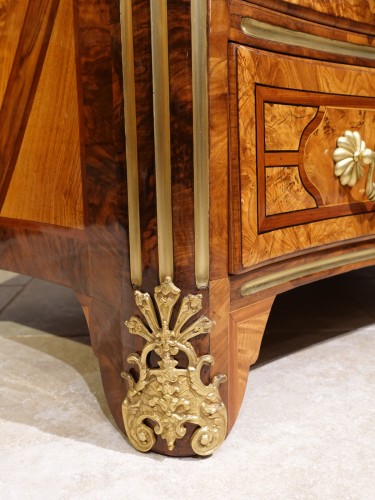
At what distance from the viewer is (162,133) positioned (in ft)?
1.81

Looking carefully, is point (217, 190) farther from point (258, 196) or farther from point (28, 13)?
point (28, 13)

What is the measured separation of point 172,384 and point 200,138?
26 cm

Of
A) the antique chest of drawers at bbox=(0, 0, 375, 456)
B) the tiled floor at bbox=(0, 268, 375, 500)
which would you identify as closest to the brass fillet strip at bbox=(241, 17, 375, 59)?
the antique chest of drawers at bbox=(0, 0, 375, 456)

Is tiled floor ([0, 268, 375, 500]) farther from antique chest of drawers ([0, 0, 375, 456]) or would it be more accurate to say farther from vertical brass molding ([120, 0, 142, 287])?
vertical brass molding ([120, 0, 142, 287])

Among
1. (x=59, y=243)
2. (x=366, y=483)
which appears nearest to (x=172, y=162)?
(x=59, y=243)

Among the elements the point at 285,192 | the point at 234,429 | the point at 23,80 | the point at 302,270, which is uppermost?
the point at 23,80

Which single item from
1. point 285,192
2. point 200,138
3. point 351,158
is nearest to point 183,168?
point 200,138

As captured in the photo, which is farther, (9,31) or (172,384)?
(9,31)

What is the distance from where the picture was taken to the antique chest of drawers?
0.55m

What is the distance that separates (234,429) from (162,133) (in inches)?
13.7

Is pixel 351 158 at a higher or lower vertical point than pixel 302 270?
higher

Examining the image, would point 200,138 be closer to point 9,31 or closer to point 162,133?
point 162,133

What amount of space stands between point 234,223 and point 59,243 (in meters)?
0.24

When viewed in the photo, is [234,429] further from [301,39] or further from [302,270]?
[301,39]
